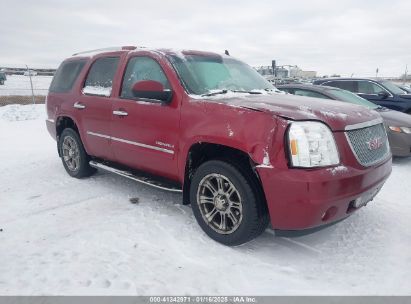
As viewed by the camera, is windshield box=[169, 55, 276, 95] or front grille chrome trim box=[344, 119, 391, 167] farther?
windshield box=[169, 55, 276, 95]

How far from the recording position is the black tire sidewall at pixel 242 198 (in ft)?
9.91

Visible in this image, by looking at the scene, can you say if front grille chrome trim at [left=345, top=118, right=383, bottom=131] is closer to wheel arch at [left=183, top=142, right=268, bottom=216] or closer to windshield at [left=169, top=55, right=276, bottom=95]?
wheel arch at [left=183, top=142, right=268, bottom=216]

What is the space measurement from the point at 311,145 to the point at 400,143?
443 cm

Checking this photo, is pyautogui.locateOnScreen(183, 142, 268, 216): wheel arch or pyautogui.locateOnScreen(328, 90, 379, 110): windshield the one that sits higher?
pyautogui.locateOnScreen(328, 90, 379, 110): windshield

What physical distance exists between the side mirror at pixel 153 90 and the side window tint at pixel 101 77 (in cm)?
101

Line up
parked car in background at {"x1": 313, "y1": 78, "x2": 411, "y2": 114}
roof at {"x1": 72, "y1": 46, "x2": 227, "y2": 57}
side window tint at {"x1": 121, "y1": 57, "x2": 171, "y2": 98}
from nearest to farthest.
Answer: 1. side window tint at {"x1": 121, "y1": 57, "x2": 171, "y2": 98}
2. roof at {"x1": 72, "y1": 46, "x2": 227, "y2": 57}
3. parked car in background at {"x1": 313, "y1": 78, "x2": 411, "y2": 114}

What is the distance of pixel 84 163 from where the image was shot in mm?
5219

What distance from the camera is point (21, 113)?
13156 millimetres

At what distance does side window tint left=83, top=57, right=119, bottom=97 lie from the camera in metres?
4.53

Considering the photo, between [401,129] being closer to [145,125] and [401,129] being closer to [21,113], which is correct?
[145,125]

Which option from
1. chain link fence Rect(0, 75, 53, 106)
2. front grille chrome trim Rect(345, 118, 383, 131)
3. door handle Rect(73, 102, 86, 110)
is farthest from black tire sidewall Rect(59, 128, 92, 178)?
chain link fence Rect(0, 75, 53, 106)

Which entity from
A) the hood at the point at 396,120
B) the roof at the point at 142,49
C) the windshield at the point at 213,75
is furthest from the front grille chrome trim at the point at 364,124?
the hood at the point at 396,120

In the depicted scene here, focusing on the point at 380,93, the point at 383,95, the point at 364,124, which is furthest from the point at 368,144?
the point at 380,93

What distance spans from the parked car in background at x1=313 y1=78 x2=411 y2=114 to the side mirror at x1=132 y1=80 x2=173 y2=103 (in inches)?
301
